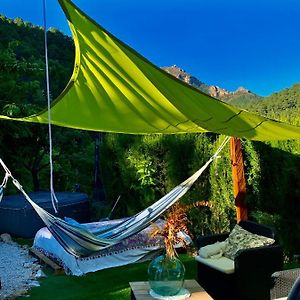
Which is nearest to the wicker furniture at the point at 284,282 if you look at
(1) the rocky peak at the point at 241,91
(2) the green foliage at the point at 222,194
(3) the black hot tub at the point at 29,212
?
(2) the green foliage at the point at 222,194

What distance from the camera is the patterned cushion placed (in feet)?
12.7

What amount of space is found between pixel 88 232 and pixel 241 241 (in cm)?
143

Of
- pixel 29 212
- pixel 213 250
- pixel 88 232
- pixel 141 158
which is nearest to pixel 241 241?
pixel 213 250

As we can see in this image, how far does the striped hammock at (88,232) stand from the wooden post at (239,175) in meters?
0.16

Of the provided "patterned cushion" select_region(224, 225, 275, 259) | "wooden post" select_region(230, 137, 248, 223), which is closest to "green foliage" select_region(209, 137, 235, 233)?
"wooden post" select_region(230, 137, 248, 223)

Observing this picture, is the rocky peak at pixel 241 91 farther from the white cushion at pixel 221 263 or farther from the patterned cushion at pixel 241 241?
the white cushion at pixel 221 263

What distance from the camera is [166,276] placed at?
3.02 metres

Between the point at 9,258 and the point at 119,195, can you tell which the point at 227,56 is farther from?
the point at 9,258

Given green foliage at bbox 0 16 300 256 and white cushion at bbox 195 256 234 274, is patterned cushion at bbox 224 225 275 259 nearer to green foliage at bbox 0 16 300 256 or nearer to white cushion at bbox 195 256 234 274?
white cushion at bbox 195 256 234 274

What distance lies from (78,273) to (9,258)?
4.38 feet

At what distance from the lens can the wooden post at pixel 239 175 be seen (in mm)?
4852

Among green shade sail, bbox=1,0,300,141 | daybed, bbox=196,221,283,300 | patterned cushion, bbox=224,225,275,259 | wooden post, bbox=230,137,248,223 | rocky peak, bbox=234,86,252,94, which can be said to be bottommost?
daybed, bbox=196,221,283,300

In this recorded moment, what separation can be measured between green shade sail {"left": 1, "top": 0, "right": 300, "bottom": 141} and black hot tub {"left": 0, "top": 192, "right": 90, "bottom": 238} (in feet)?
10.3

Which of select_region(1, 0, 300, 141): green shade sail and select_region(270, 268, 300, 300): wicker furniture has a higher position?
select_region(1, 0, 300, 141): green shade sail
